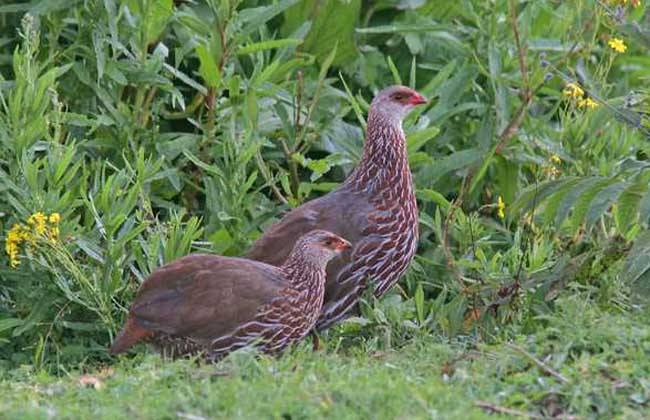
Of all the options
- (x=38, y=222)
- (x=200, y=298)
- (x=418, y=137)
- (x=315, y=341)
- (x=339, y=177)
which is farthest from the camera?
(x=339, y=177)

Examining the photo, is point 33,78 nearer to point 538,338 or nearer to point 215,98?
point 215,98

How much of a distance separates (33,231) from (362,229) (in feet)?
5.90

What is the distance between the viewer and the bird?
8.19m

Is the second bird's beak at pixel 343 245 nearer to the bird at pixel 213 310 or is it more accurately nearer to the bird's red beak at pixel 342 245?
the bird's red beak at pixel 342 245

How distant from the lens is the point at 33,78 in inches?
341

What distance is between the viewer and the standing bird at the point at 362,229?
8.93 meters

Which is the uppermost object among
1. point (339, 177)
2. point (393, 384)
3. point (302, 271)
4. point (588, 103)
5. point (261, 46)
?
point (261, 46)

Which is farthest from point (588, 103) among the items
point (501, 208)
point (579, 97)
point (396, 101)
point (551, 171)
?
point (396, 101)

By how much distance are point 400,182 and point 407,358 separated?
1.76 m

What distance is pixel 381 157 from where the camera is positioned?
366 inches

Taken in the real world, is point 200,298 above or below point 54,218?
below

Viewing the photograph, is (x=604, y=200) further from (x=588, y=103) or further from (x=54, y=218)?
(x=54, y=218)

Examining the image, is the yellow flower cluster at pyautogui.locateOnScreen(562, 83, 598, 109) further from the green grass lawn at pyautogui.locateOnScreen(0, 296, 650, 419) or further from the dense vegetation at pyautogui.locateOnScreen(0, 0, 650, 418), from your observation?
the green grass lawn at pyautogui.locateOnScreen(0, 296, 650, 419)

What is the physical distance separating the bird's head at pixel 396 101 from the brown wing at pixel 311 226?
2.25 ft
